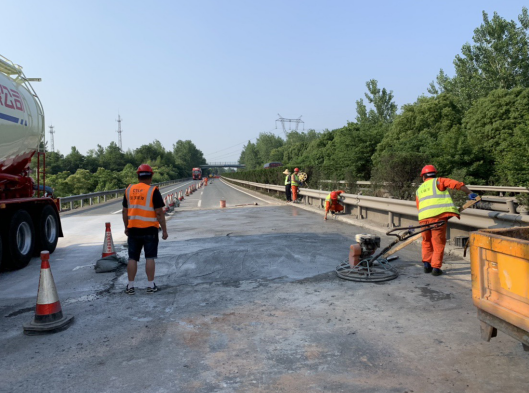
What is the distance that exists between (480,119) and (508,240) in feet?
117

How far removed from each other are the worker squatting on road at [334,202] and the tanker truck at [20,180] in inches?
311

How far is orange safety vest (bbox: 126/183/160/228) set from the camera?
5977 mm

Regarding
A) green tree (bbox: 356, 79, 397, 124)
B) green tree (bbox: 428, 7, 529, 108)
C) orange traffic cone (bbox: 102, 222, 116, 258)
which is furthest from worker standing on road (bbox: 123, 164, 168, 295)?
green tree (bbox: 356, 79, 397, 124)

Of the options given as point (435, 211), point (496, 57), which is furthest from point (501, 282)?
point (496, 57)

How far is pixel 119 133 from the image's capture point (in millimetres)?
130250

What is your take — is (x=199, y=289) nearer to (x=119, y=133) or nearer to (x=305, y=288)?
(x=305, y=288)

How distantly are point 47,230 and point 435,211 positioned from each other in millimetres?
7945

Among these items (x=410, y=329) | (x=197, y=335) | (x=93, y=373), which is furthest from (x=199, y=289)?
(x=410, y=329)

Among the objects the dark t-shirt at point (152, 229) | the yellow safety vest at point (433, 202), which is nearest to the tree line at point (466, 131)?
the yellow safety vest at point (433, 202)

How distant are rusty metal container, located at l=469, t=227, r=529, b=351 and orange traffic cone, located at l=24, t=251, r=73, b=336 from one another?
401cm

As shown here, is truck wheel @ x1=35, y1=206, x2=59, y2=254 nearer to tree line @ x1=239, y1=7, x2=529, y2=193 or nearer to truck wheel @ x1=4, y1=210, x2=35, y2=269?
truck wheel @ x1=4, y1=210, x2=35, y2=269

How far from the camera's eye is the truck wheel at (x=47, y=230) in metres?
9.00

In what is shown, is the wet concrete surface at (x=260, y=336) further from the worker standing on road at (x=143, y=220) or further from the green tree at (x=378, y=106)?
the green tree at (x=378, y=106)

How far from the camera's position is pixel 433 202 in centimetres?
651
